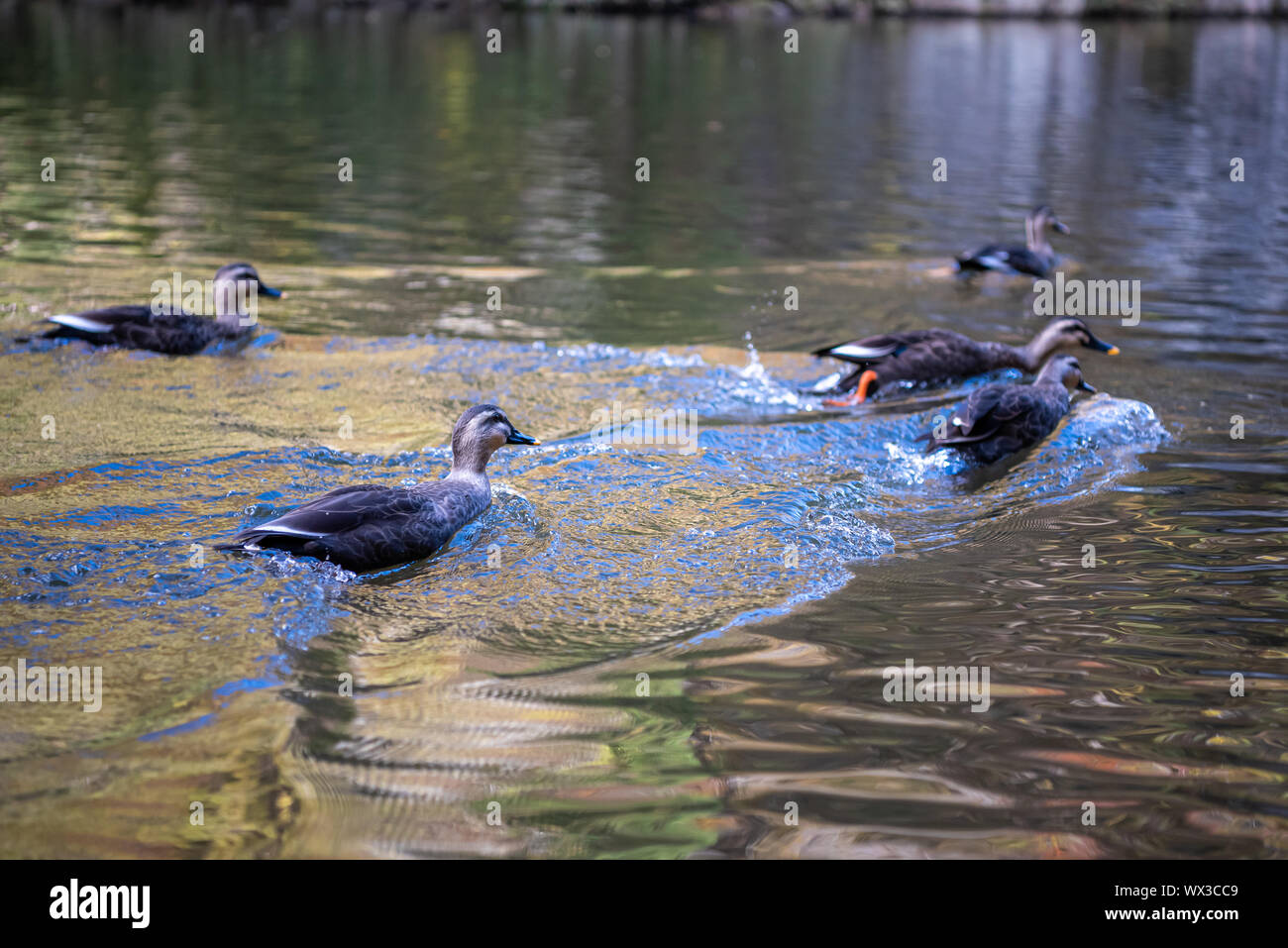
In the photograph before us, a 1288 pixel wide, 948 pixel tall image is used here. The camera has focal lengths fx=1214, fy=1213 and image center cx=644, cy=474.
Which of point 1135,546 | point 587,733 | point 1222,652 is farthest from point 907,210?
point 587,733

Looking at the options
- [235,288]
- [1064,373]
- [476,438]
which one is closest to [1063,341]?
[1064,373]

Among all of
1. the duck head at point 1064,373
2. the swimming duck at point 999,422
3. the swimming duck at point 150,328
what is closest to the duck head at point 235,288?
the swimming duck at point 150,328

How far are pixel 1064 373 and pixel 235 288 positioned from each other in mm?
6959

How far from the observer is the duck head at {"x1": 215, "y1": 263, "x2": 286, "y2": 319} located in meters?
10.5

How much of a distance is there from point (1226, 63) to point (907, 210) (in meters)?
29.2

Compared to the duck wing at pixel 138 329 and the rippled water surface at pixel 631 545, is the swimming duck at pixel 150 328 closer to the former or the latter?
the duck wing at pixel 138 329

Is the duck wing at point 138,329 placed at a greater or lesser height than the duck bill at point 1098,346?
greater

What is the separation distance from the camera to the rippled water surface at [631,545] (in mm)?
4434

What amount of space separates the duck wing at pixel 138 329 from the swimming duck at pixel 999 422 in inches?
231

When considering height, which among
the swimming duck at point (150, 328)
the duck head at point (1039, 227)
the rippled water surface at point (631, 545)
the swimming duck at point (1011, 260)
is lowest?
the rippled water surface at point (631, 545)

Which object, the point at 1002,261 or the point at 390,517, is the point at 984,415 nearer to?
the point at 390,517

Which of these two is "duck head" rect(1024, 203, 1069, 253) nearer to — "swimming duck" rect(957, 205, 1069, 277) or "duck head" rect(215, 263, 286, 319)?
"swimming duck" rect(957, 205, 1069, 277)

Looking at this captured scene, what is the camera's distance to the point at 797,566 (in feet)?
20.9

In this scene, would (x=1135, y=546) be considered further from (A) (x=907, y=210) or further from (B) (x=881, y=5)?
(B) (x=881, y=5)
